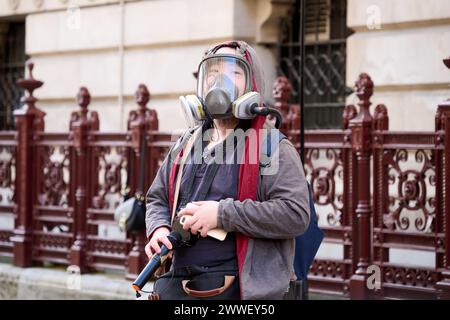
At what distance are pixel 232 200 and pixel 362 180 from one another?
167 inches

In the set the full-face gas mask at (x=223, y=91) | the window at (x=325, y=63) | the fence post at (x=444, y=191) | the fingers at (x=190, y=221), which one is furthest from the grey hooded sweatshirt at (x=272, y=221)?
the window at (x=325, y=63)

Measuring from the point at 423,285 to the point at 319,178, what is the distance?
4.54ft

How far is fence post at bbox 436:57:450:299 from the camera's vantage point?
319 inches

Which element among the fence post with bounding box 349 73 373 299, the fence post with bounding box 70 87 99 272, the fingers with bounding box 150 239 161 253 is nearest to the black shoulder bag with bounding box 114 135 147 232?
the fence post with bounding box 70 87 99 272

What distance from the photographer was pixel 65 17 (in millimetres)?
15625

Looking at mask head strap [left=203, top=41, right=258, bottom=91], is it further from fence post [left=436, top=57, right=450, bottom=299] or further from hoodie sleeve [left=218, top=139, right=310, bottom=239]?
fence post [left=436, top=57, right=450, bottom=299]

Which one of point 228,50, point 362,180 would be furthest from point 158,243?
point 362,180

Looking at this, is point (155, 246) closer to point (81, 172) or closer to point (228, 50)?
point (228, 50)

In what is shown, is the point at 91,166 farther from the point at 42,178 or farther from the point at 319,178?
the point at 319,178

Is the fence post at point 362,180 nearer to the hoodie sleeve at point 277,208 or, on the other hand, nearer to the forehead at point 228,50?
the forehead at point 228,50

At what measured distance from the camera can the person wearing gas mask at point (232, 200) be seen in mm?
4812

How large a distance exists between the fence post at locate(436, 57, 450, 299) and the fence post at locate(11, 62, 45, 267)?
514 cm

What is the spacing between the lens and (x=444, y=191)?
27.1 feet
